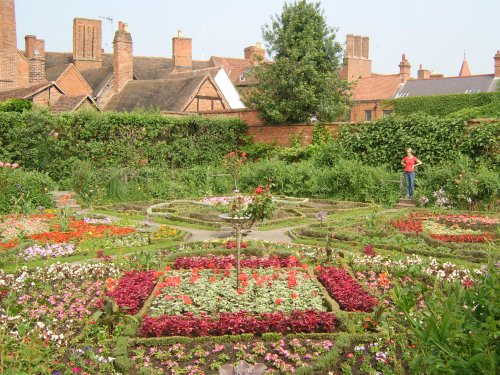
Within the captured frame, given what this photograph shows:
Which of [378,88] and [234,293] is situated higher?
[378,88]

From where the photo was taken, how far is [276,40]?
23.5 meters

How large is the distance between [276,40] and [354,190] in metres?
8.92

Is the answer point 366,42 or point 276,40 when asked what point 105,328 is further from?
point 366,42

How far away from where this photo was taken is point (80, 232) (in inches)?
463

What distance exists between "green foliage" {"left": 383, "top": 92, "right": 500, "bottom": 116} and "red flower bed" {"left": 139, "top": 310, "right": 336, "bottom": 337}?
3157cm

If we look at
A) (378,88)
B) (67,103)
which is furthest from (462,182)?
(378,88)

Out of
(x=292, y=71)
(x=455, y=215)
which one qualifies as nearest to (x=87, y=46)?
(x=292, y=71)

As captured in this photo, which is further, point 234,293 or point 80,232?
point 80,232

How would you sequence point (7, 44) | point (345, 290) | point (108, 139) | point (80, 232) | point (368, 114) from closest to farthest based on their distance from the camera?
point (345, 290), point (80, 232), point (108, 139), point (7, 44), point (368, 114)

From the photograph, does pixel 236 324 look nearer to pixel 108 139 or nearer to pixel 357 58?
pixel 108 139

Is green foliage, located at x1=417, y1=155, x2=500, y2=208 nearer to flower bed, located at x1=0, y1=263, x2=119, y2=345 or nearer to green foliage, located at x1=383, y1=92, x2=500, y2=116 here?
flower bed, located at x1=0, y1=263, x2=119, y2=345

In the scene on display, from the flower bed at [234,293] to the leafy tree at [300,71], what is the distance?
50.8 ft

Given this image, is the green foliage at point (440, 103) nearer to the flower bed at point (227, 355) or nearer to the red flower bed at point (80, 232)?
the red flower bed at point (80, 232)

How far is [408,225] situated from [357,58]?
4252cm
